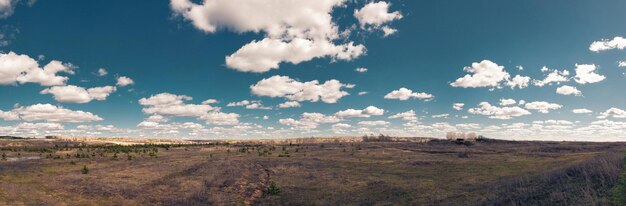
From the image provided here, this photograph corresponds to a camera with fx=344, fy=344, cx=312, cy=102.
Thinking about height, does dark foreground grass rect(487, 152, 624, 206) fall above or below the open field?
above

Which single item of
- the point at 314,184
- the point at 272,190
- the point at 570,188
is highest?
the point at 570,188

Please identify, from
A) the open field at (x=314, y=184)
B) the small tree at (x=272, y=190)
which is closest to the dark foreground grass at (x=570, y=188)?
the open field at (x=314, y=184)

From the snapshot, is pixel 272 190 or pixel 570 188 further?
pixel 272 190

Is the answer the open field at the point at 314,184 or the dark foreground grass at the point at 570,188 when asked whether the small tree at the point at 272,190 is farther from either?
the dark foreground grass at the point at 570,188

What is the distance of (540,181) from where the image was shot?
74.1 feet

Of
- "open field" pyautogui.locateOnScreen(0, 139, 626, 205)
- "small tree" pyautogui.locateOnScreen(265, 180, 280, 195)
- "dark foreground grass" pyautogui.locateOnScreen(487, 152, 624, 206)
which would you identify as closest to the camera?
"dark foreground grass" pyautogui.locateOnScreen(487, 152, 624, 206)

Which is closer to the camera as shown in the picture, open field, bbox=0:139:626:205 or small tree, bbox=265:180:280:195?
open field, bbox=0:139:626:205

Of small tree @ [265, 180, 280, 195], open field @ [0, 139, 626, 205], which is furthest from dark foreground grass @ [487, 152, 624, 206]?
small tree @ [265, 180, 280, 195]

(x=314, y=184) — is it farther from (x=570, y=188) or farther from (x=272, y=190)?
(x=570, y=188)

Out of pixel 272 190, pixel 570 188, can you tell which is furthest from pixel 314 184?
pixel 570 188

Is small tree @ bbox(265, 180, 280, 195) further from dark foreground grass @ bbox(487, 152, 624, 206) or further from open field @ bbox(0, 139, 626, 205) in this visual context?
dark foreground grass @ bbox(487, 152, 624, 206)

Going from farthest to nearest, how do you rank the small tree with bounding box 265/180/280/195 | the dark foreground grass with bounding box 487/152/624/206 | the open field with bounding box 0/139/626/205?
the small tree with bounding box 265/180/280/195, the open field with bounding box 0/139/626/205, the dark foreground grass with bounding box 487/152/624/206

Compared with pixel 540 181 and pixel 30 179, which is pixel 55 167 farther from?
pixel 540 181

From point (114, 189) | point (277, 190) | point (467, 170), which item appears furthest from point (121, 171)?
point (467, 170)
